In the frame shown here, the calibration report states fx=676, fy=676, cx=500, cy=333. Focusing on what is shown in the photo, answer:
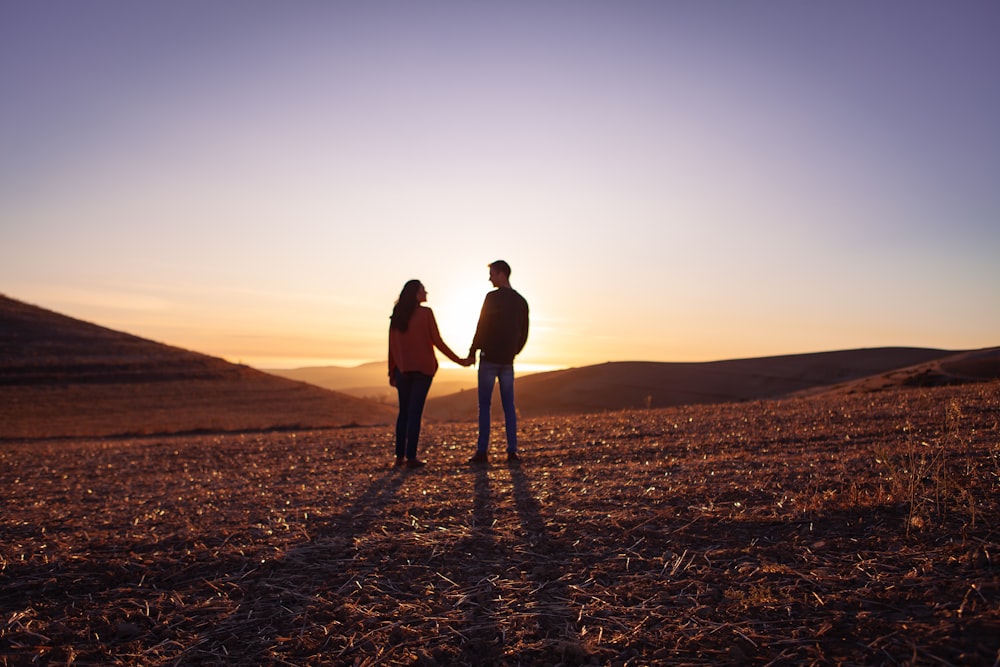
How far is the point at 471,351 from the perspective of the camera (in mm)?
8008

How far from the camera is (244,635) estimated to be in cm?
300

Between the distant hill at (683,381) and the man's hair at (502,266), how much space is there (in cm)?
3090

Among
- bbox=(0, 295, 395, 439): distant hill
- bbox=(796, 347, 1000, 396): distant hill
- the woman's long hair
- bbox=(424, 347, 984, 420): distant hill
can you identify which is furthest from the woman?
bbox=(424, 347, 984, 420): distant hill

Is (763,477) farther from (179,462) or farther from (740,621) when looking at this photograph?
(179,462)

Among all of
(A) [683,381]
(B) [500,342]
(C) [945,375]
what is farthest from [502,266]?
(A) [683,381]

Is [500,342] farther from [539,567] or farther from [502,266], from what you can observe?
[539,567]

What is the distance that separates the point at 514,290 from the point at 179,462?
602cm

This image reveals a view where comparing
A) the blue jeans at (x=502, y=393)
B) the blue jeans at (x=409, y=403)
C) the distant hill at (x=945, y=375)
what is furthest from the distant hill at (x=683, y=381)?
the blue jeans at (x=502, y=393)

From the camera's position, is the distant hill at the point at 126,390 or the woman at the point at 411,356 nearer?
the woman at the point at 411,356

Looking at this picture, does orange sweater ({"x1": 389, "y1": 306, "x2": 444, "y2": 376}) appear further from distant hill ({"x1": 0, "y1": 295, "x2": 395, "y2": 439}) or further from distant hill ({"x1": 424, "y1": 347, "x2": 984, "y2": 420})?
distant hill ({"x1": 424, "y1": 347, "x2": 984, "y2": 420})

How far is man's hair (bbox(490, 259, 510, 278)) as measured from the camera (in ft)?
26.1

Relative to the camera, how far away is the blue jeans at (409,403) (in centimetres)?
795

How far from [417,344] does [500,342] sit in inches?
39.0

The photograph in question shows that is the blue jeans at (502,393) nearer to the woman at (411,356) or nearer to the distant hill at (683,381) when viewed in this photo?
the woman at (411,356)
